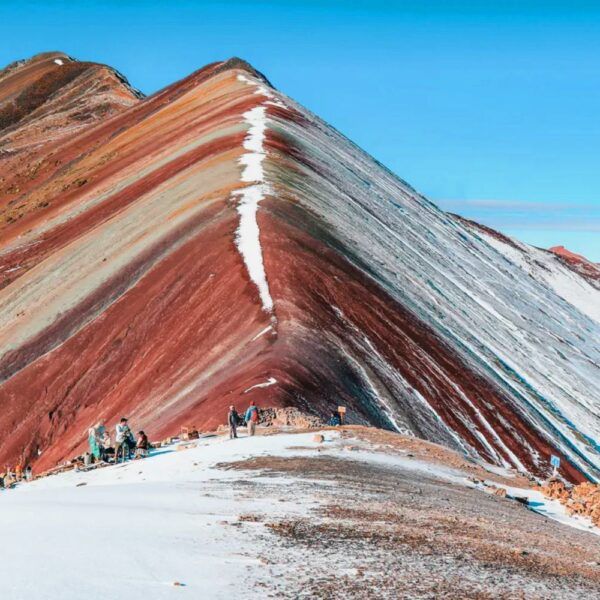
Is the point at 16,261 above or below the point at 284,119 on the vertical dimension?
below

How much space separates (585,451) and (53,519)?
35.7 metres

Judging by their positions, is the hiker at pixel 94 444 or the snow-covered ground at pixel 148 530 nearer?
the snow-covered ground at pixel 148 530

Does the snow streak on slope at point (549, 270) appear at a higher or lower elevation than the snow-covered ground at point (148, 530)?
higher

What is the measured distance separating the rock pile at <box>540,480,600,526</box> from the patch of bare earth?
1938mm

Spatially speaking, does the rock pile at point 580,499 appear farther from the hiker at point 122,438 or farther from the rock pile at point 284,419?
the hiker at point 122,438

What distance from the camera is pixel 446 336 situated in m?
49.0

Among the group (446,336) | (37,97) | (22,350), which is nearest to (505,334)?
(446,336)

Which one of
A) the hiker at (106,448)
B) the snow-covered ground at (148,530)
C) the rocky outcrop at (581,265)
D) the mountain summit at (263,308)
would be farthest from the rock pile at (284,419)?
the rocky outcrop at (581,265)

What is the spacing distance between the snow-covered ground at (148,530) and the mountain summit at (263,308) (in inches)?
255

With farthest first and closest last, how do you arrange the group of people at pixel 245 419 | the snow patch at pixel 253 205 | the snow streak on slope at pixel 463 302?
the snow streak on slope at pixel 463 302, the snow patch at pixel 253 205, the group of people at pixel 245 419

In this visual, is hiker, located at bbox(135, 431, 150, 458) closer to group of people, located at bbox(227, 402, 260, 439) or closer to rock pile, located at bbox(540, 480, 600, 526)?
group of people, located at bbox(227, 402, 260, 439)

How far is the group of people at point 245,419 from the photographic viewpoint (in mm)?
24734

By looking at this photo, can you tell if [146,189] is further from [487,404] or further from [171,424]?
[171,424]

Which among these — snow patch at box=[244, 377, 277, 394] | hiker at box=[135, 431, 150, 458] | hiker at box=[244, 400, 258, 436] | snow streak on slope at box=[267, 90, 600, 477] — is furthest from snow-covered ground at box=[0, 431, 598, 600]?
snow streak on slope at box=[267, 90, 600, 477]
